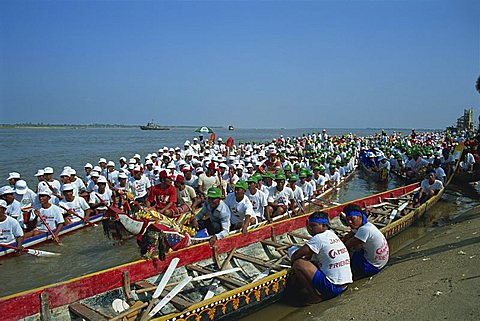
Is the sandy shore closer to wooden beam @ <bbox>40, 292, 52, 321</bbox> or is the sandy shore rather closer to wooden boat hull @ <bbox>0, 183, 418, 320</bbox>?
wooden boat hull @ <bbox>0, 183, 418, 320</bbox>

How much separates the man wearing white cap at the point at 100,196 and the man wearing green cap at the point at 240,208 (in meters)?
4.46

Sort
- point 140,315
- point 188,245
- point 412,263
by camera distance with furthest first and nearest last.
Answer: point 412,263, point 188,245, point 140,315

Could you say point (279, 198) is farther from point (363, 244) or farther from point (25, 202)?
point (25, 202)

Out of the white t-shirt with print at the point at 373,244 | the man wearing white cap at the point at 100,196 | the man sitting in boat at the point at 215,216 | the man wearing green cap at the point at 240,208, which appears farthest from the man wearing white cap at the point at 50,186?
the white t-shirt with print at the point at 373,244

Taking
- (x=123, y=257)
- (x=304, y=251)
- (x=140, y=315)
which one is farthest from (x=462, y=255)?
(x=123, y=257)

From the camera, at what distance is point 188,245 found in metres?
6.86

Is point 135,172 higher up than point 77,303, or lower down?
higher up

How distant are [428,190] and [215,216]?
349 inches

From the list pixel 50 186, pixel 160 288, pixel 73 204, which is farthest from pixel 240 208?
pixel 50 186

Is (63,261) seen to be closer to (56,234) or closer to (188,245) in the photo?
(56,234)

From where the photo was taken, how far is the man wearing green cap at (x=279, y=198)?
1014cm

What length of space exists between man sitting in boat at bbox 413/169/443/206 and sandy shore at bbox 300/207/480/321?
4.51 meters

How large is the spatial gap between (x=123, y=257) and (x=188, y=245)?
3331 mm

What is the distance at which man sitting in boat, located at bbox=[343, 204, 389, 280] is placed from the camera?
6.35m
